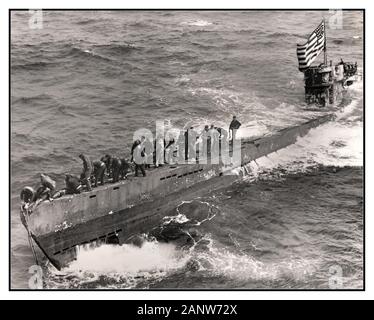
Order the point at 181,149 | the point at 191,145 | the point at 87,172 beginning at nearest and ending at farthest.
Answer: the point at 87,172
the point at 181,149
the point at 191,145

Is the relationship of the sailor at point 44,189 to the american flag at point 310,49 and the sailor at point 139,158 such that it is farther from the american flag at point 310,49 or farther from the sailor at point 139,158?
the american flag at point 310,49

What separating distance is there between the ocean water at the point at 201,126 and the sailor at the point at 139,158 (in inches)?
122

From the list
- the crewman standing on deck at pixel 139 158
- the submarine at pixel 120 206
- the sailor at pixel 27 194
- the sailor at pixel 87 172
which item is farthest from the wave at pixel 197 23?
the sailor at pixel 27 194

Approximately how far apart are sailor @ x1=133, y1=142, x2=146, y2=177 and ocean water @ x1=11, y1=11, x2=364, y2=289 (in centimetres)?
310

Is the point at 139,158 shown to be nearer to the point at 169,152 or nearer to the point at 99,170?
the point at 99,170

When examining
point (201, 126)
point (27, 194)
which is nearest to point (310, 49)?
point (201, 126)

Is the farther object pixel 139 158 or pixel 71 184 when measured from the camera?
pixel 139 158

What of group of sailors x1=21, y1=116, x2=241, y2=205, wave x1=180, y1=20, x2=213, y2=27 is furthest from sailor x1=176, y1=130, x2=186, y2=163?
wave x1=180, y1=20, x2=213, y2=27

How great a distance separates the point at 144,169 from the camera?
2428cm

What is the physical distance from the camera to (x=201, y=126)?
36375 mm

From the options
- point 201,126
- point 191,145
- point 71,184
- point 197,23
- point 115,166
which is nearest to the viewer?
point 71,184

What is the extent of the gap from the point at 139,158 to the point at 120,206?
7.90ft

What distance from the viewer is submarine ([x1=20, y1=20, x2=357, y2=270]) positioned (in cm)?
2005

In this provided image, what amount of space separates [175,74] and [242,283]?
26.4 m
